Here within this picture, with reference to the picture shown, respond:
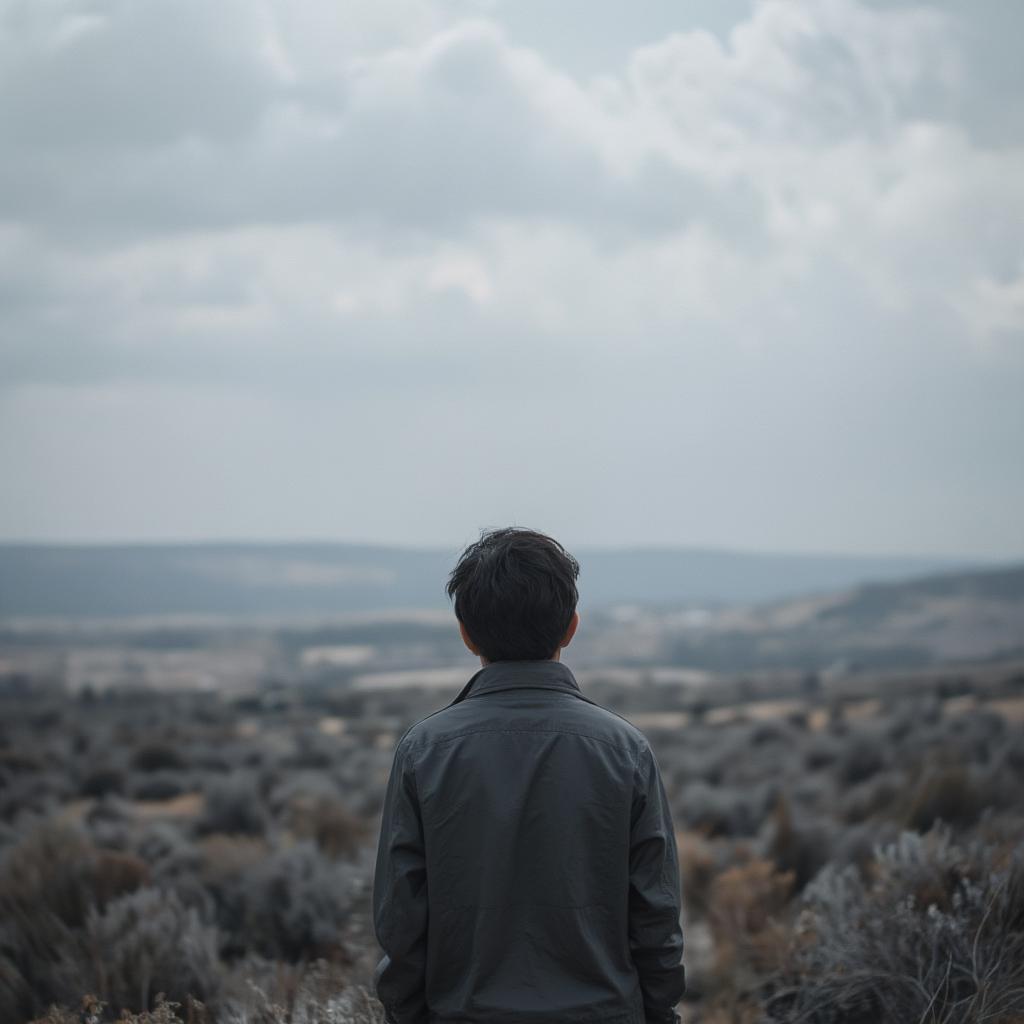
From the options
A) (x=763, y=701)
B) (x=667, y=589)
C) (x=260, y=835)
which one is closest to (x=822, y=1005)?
(x=260, y=835)

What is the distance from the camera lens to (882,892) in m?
5.60

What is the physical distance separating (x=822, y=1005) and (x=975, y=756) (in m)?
10.3

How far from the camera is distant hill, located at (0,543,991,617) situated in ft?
511

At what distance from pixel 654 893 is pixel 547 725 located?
1.57ft

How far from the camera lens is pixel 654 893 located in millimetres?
2906

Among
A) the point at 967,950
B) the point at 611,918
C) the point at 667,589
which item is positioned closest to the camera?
the point at 611,918

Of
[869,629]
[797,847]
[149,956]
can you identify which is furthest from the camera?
[869,629]

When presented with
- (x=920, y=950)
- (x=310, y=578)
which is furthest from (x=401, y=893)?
(x=310, y=578)

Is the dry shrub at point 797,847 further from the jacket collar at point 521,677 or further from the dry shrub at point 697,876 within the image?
the jacket collar at point 521,677

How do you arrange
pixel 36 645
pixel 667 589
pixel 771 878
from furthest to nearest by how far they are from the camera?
pixel 667 589 → pixel 36 645 → pixel 771 878

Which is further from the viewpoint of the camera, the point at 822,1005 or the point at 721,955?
the point at 721,955

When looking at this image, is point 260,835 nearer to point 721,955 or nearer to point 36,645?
point 721,955

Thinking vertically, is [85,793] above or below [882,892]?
below

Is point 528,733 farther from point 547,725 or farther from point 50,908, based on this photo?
point 50,908
